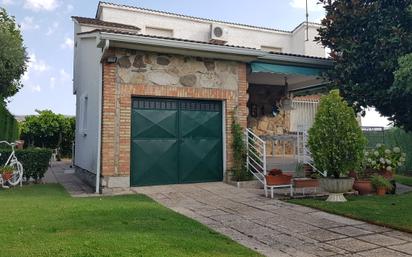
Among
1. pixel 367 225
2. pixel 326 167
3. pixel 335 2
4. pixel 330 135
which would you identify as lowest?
pixel 367 225

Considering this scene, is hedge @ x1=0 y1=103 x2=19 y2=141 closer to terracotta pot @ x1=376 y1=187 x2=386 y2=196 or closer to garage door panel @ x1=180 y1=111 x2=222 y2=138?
garage door panel @ x1=180 y1=111 x2=222 y2=138

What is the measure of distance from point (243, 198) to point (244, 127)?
272 cm

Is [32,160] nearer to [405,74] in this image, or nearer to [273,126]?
[273,126]

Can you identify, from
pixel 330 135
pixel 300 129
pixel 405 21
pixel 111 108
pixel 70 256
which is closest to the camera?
pixel 70 256

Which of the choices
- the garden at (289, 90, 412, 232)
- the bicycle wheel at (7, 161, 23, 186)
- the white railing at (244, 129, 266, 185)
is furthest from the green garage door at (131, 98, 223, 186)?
the bicycle wheel at (7, 161, 23, 186)

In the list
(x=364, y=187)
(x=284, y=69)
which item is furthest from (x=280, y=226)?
(x=284, y=69)

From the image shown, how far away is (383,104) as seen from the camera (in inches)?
390

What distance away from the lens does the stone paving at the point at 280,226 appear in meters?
4.38

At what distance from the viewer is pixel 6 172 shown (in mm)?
9406

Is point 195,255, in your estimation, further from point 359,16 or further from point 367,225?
point 359,16

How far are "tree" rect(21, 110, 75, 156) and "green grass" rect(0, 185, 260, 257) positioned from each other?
16.7 meters

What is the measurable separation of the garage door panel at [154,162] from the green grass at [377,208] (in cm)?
331

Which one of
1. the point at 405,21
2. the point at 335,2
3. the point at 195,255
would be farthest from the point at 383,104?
the point at 195,255

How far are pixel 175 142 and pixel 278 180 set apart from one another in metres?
2.91
